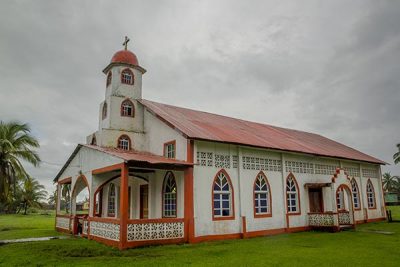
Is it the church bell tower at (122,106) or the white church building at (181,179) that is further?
the church bell tower at (122,106)

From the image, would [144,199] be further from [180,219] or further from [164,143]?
[180,219]

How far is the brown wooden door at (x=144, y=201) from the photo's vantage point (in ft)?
55.8

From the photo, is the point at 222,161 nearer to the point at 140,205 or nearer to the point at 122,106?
the point at 140,205

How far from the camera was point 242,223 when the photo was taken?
615 inches

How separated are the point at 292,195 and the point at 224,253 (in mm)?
8605

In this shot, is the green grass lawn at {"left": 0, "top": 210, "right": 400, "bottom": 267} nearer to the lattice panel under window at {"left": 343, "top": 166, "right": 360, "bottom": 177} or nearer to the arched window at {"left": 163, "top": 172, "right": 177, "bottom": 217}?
the arched window at {"left": 163, "top": 172, "right": 177, "bottom": 217}

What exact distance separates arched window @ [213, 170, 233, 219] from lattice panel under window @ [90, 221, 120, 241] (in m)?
4.36

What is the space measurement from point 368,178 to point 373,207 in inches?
82.6

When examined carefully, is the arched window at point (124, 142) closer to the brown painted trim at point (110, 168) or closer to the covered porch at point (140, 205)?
the covered porch at point (140, 205)

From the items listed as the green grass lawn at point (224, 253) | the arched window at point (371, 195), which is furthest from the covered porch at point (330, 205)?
the arched window at point (371, 195)

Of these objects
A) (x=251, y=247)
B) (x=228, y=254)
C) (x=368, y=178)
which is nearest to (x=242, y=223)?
(x=251, y=247)

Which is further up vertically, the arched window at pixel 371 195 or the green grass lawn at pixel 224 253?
the arched window at pixel 371 195

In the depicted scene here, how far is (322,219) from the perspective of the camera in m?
18.6

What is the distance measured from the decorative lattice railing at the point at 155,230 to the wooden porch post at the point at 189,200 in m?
0.26
